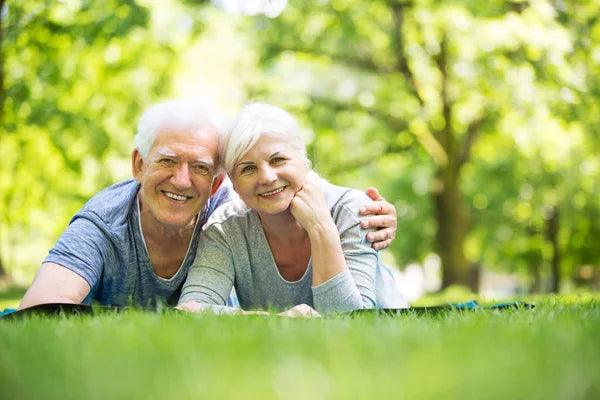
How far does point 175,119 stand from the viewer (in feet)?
15.1

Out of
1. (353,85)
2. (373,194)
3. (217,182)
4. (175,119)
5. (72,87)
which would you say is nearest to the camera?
(175,119)

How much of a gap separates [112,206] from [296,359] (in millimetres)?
2806

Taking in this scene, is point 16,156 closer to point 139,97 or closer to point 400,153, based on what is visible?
point 139,97

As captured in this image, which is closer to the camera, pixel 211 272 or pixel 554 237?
pixel 211 272

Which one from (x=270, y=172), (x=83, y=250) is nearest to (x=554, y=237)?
(x=270, y=172)

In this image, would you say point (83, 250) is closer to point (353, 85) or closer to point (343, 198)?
point (343, 198)

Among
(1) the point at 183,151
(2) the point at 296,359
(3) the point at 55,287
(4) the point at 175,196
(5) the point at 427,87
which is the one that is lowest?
(2) the point at 296,359

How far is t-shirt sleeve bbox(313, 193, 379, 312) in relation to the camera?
418 cm

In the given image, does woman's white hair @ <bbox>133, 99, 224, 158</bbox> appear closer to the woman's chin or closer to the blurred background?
the woman's chin

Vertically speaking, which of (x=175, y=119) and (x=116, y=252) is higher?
(x=175, y=119)

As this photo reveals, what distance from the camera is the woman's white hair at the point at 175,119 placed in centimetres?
458

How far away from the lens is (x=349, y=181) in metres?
21.6

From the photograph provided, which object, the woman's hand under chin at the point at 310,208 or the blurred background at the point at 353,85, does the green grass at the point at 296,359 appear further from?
the blurred background at the point at 353,85

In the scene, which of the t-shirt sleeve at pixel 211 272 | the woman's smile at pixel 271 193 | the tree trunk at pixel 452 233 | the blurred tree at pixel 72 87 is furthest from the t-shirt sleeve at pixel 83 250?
the tree trunk at pixel 452 233
